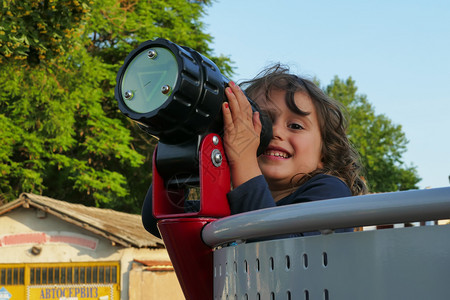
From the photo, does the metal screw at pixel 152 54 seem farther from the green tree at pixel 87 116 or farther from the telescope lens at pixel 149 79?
the green tree at pixel 87 116

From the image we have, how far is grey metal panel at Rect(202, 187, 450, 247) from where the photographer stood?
748 millimetres

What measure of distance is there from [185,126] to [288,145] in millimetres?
592

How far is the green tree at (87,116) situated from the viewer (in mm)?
15773

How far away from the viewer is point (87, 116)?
57.8 feet

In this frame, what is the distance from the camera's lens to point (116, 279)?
1616 centimetres

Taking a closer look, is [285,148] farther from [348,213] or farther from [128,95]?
[348,213]

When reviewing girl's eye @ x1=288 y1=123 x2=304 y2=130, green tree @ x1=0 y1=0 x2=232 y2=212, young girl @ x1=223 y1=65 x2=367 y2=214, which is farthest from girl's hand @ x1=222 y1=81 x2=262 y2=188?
green tree @ x1=0 y1=0 x2=232 y2=212

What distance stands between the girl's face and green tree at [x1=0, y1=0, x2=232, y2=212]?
39.1 feet

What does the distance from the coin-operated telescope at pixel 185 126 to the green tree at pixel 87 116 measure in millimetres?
12275

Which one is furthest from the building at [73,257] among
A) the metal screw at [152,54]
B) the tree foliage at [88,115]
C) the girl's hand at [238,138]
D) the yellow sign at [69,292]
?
the metal screw at [152,54]

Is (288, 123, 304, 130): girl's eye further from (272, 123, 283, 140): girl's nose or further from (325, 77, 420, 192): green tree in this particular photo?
(325, 77, 420, 192): green tree

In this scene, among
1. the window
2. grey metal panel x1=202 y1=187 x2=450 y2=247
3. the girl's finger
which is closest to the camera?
grey metal panel x1=202 y1=187 x2=450 y2=247

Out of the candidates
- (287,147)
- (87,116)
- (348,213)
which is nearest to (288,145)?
(287,147)

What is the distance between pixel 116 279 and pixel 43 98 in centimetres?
526
